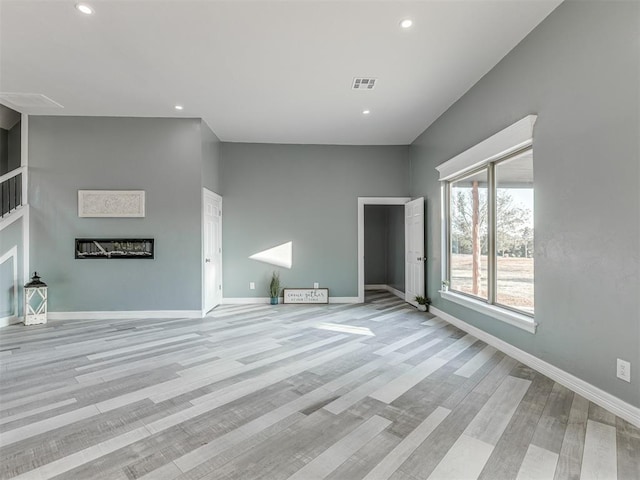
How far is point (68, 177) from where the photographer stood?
4.88m

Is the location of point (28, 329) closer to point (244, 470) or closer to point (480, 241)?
point (244, 470)

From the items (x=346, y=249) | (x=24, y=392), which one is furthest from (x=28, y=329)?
(x=346, y=249)

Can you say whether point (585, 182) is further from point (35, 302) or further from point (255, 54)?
point (35, 302)

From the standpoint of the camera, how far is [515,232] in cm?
335

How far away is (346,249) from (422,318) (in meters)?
1.97

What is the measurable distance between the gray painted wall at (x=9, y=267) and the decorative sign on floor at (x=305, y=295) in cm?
395

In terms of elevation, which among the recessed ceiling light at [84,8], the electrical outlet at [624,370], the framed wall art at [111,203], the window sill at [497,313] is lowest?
the electrical outlet at [624,370]

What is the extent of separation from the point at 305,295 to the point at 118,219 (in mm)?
3306

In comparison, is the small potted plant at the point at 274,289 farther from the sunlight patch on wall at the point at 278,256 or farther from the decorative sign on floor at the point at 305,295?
the sunlight patch on wall at the point at 278,256

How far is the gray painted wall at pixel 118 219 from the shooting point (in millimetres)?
4832

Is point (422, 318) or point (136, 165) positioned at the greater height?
point (136, 165)

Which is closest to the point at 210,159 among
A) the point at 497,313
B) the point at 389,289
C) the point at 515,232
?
the point at 515,232

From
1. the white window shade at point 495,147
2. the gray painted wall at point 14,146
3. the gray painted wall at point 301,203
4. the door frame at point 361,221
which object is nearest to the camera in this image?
the white window shade at point 495,147

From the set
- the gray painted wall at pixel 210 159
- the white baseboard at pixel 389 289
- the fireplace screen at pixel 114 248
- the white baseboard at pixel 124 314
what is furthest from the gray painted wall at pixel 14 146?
the white baseboard at pixel 389 289
